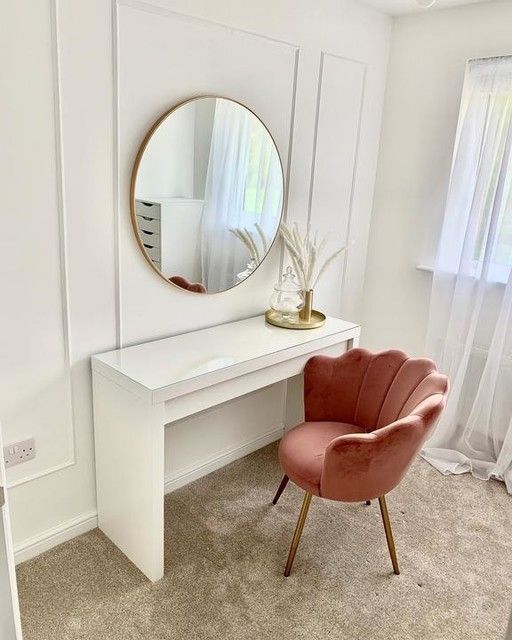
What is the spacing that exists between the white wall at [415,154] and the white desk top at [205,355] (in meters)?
0.62

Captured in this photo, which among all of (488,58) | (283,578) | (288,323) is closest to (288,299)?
(288,323)

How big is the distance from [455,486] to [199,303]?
1534 millimetres

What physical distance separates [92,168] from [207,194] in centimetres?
51

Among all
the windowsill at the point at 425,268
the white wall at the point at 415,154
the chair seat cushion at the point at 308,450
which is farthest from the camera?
the windowsill at the point at 425,268

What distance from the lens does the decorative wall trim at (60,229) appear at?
1.71m

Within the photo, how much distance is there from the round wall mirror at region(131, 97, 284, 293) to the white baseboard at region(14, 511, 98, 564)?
1.03 m

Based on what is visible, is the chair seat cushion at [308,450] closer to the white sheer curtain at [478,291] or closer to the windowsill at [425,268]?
the white sheer curtain at [478,291]

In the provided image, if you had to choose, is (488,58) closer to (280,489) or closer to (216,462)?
(280,489)

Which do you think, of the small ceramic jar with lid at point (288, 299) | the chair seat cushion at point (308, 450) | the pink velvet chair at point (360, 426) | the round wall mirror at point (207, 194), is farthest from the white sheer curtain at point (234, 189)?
the chair seat cushion at point (308, 450)

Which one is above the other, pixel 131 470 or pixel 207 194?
pixel 207 194

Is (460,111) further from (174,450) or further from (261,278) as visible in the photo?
(174,450)

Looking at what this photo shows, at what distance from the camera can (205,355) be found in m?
2.13

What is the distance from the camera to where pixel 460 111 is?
266 cm

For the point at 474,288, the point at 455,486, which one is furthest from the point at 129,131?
the point at 455,486
